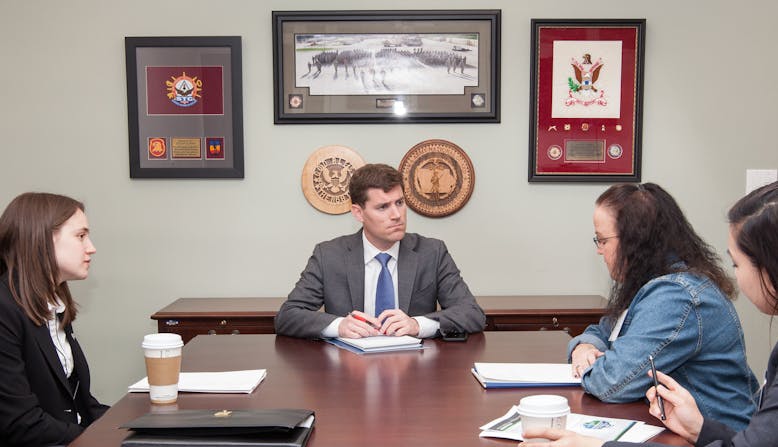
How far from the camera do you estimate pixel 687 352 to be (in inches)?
73.7

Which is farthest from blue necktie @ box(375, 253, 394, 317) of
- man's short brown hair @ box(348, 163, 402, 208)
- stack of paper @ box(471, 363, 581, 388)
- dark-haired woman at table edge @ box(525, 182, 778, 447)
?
dark-haired woman at table edge @ box(525, 182, 778, 447)

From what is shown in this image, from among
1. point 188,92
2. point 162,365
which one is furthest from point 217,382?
point 188,92

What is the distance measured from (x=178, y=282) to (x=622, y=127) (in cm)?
259

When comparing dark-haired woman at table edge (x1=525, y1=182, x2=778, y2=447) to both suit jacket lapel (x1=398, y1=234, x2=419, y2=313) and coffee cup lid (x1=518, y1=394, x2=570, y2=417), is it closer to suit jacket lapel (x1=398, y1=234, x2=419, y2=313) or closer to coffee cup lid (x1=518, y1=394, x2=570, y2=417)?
coffee cup lid (x1=518, y1=394, x2=570, y2=417)

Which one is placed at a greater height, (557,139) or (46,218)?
(557,139)

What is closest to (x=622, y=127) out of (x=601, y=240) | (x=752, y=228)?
(x=601, y=240)

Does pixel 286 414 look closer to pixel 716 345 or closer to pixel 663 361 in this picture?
pixel 663 361

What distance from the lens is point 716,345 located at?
189 cm

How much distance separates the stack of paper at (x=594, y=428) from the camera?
162 centimetres

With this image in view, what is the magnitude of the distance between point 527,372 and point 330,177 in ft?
7.23

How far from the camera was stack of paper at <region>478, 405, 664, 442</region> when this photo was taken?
162cm

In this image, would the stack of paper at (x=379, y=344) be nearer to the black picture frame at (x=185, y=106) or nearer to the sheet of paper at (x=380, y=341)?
the sheet of paper at (x=380, y=341)

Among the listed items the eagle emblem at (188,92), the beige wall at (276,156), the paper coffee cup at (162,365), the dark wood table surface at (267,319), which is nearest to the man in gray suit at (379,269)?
the dark wood table surface at (267,319)

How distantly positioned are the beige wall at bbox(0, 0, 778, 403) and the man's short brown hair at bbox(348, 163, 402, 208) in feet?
2.96
